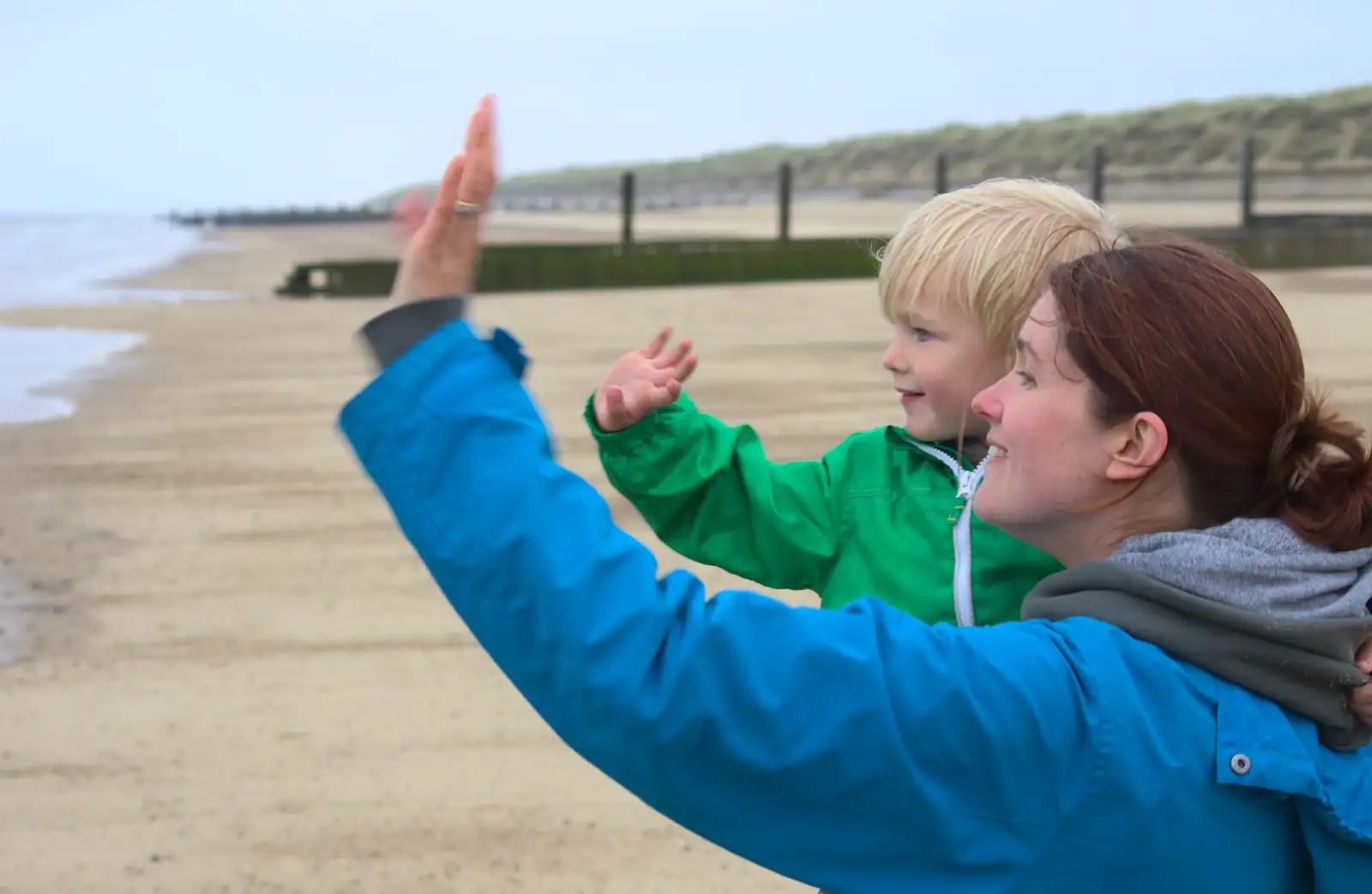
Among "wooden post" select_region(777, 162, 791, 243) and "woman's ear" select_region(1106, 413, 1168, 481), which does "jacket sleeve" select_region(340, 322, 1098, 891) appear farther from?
"wooden post" select_region(777, 162, 791, 243)

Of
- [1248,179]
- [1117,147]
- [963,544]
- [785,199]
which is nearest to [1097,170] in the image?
[1248,179]

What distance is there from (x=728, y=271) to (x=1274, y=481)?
15.2 meters

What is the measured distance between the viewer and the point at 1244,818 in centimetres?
118

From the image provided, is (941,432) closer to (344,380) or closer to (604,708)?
(604,708)

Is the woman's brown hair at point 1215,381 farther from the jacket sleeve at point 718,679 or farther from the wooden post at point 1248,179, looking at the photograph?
the wooden post at point 1248,179

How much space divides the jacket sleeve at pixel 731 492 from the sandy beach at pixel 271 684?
0.53 meters

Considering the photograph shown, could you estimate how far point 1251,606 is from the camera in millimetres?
1209

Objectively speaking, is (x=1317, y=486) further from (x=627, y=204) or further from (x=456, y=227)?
(x=627, y=204)

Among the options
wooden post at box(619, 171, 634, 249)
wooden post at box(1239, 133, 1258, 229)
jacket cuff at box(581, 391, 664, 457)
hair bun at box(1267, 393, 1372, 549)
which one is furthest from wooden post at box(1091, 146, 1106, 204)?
hair bun at box(1267, 393, 1372, 549)

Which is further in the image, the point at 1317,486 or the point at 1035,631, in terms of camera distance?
the point at 1317,486

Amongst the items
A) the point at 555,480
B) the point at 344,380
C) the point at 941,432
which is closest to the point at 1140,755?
the point at 555,480

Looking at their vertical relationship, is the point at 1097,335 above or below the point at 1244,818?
above

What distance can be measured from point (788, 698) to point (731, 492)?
3.15ft

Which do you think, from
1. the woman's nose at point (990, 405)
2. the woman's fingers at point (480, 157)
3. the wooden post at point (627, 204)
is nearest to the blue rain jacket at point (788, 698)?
the woman's fingers at point (480, 157)
